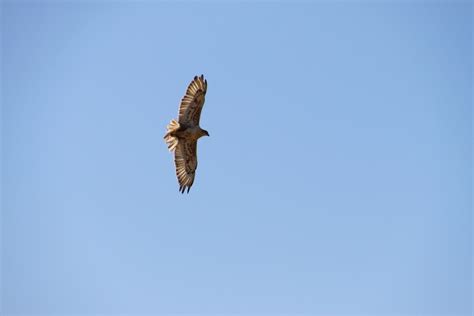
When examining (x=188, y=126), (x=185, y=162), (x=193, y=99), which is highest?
(x=193, y=99)

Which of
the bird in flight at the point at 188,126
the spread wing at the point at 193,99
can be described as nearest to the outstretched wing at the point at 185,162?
the bird in flight at the point at 188,126

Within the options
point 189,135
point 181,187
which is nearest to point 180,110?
point 189,135

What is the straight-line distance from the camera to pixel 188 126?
31.2 metres

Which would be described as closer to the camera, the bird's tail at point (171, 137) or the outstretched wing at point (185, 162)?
the bird's tail at point (171, 137)

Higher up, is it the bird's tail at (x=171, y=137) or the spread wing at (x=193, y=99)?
the spread wing at (x=193, y=99)

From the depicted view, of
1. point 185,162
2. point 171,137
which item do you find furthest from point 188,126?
point 185,162

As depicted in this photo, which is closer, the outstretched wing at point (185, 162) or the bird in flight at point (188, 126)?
the bird in flight at point (188, 126)

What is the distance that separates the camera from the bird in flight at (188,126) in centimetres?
3095

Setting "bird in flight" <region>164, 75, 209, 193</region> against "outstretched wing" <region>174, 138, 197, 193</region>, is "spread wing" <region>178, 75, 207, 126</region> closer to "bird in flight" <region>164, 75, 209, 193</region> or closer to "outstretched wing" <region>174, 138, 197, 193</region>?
"bird in flight" <region>164, 75, 209, 193</region>

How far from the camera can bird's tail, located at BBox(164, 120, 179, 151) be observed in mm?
30984

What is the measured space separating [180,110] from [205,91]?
46.8 inches

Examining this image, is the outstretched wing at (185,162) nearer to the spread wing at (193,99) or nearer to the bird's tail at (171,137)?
the bird's tail at (171,137)

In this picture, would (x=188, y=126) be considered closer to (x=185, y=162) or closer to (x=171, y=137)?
(x=171, y=137)

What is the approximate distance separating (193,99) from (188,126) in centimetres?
106
